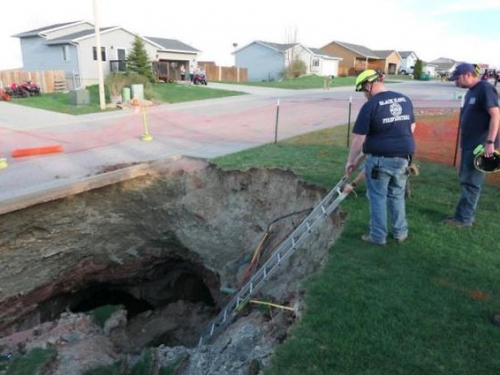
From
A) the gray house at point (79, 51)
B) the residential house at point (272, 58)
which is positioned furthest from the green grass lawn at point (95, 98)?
the residential house at point (272, 58)

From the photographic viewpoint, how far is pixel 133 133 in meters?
14.5

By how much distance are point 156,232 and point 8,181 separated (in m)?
3.28

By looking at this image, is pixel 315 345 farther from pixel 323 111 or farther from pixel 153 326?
pixel 323 111

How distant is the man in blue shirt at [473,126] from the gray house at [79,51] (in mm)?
28503

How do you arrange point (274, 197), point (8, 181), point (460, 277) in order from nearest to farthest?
1. point (460, 277)
2. point (274, 197)
3. point (8, 181)

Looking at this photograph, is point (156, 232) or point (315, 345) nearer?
point (315, 345)

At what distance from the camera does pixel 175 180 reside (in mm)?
9148

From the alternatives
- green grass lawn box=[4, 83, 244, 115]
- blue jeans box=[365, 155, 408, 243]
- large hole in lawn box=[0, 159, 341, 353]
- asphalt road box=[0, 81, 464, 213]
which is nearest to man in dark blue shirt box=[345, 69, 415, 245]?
blue jeans box=[365, 155, 408, 243]

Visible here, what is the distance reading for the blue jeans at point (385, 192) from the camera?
4977 mm

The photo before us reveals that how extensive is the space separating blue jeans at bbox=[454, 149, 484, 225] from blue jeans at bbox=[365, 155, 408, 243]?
993mm

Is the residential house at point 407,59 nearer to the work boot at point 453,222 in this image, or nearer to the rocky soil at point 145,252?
the rocky soil at point 145,252

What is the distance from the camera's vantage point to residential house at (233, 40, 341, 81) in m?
52.2

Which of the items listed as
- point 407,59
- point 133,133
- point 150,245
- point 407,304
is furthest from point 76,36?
point 407,59

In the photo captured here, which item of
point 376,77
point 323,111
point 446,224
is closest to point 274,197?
point 446,224
